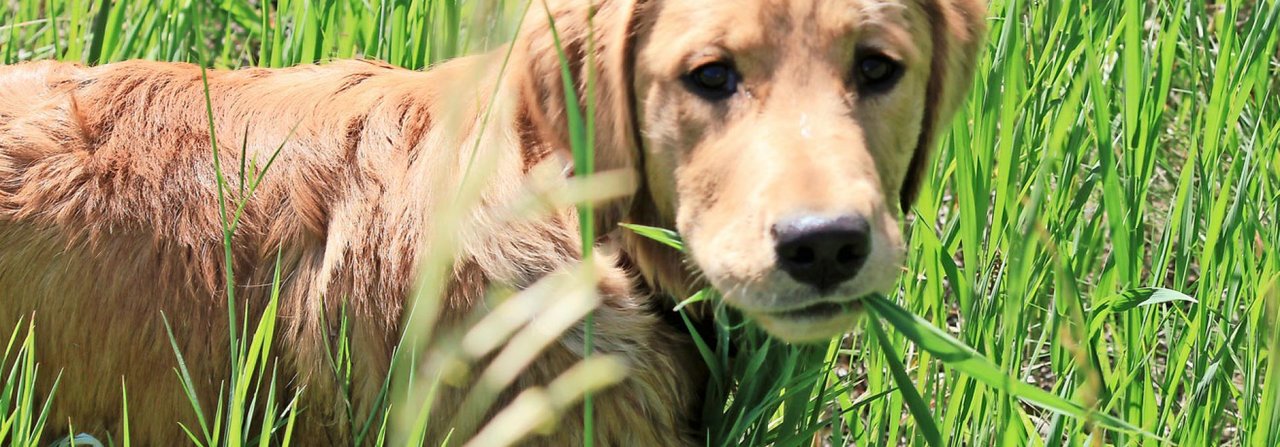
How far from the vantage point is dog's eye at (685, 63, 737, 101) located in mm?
2363

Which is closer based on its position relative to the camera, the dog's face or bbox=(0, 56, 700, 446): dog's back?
the dog's face

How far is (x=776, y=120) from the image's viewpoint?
2.26 m

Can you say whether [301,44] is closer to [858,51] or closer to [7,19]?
[7,19]

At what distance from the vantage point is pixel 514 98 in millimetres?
2598

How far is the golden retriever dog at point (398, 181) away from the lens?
7.79 ft

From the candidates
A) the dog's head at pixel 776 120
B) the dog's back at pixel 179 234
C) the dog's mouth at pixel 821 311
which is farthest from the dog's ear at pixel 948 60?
the dog's back at pixel 179 234

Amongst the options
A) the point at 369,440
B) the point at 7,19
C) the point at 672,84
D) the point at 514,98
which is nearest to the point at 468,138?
the point at 514,98

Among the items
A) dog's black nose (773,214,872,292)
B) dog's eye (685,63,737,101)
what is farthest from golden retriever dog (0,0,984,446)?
dog's black nose (773,214,872,292)

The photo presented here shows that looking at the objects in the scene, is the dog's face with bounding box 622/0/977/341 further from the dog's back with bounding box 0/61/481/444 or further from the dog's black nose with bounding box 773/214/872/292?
the dog's back with bounding box 0/61/481/444

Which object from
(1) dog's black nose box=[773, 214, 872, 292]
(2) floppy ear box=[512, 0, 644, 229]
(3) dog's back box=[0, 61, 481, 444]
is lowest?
(3) dog's back box=[0, 61, 481, 444]

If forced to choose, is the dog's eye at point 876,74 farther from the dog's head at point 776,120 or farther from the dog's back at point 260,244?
the dog's back at point 260,244

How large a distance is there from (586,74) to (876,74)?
545 millimetres

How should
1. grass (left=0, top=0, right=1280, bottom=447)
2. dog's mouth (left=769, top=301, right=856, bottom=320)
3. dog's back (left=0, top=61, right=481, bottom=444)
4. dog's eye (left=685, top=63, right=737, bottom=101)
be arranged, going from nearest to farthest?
1. dog's mouth (left=769, top=301, right=856, bottom=320)
2. dog's eye (left=685, top=63, right=737, bottom=101)
3. grass (left=0, top=0, right=1280, bottom=447)
4. dog's back (left=0, top=61, right=481, bottom=444)

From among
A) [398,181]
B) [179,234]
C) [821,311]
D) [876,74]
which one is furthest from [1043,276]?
[179,234]
